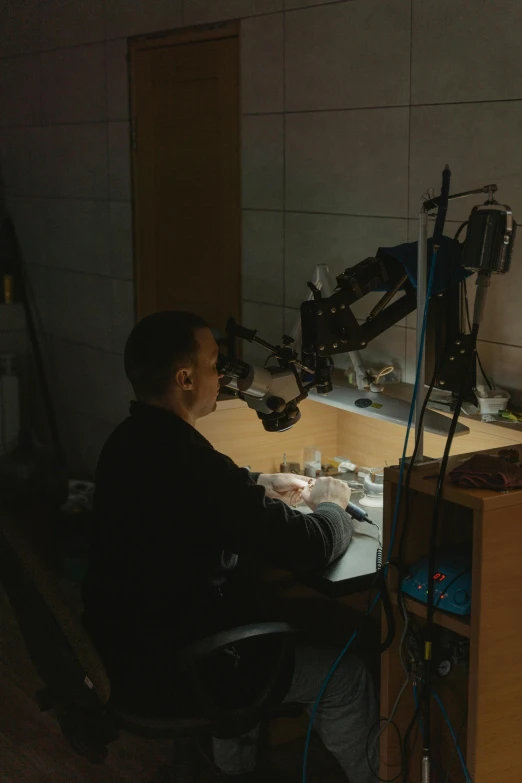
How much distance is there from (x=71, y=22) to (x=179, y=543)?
122 inches

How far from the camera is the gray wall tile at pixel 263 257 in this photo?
136 inches

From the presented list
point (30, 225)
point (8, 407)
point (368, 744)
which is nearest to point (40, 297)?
point (30, 225)

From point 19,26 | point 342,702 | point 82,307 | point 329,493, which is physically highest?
point 19,26

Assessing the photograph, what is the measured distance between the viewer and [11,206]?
502 centimetres

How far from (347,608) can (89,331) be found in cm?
240

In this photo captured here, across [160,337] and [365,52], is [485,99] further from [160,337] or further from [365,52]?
[160,337]

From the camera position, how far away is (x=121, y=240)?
4.25 meters

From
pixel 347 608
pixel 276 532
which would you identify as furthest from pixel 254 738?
pixel 276 532

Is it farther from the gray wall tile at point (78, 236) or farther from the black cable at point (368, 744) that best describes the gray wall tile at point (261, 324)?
the black cable at point (368, 744)

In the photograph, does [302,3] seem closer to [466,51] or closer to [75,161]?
[466,51]

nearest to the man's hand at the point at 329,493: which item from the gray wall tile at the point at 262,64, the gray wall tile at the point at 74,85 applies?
the gray wall tile at the point at 262,64

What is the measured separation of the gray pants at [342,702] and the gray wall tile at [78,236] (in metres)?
2.59

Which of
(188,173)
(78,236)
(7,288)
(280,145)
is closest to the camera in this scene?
(280,145)

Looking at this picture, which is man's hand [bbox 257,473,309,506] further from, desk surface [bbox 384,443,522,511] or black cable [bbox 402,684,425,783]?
black cable [bbox 402,684,425,783]
